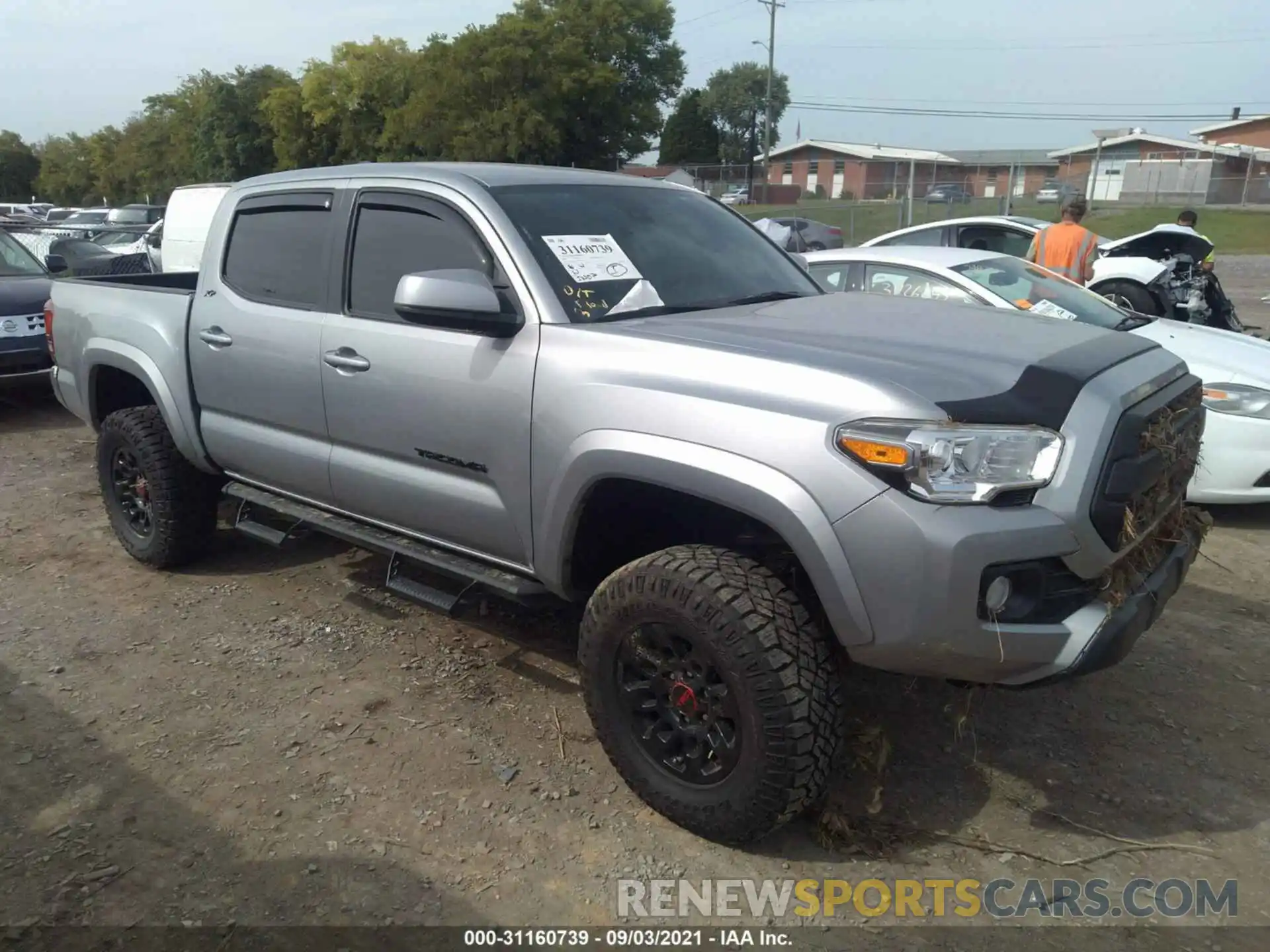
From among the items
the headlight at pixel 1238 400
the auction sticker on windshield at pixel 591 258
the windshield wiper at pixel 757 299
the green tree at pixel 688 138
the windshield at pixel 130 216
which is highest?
the green tree at pixel 688 138

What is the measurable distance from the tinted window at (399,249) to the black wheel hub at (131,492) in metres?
1.93

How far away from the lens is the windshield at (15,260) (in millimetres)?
9172

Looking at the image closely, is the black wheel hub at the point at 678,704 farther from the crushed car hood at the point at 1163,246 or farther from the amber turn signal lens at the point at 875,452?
the crushed car hood at the point at 1163,246

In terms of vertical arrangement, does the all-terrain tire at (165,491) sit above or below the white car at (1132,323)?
below

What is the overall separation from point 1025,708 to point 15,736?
369 centimetres

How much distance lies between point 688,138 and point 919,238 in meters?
71.3

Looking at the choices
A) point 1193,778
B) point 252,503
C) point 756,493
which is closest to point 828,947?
point 756,493

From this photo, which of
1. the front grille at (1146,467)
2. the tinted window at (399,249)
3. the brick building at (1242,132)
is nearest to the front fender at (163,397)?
the tinted window at (399,249)

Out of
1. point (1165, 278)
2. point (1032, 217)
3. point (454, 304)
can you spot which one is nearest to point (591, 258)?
point (454, 304)

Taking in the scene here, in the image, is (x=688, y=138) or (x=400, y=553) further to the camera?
(x=688, y=138)

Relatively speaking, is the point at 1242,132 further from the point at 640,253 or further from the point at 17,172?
the point at 17,172

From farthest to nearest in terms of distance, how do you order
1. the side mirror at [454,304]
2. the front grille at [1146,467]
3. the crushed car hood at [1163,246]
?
the crushed car hood at [1163,246] < the side mirror at [454,304] < the front grille at [1146,467]

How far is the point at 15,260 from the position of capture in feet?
30.8

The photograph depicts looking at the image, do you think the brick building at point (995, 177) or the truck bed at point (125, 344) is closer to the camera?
the truck bed at point (125, 344)
